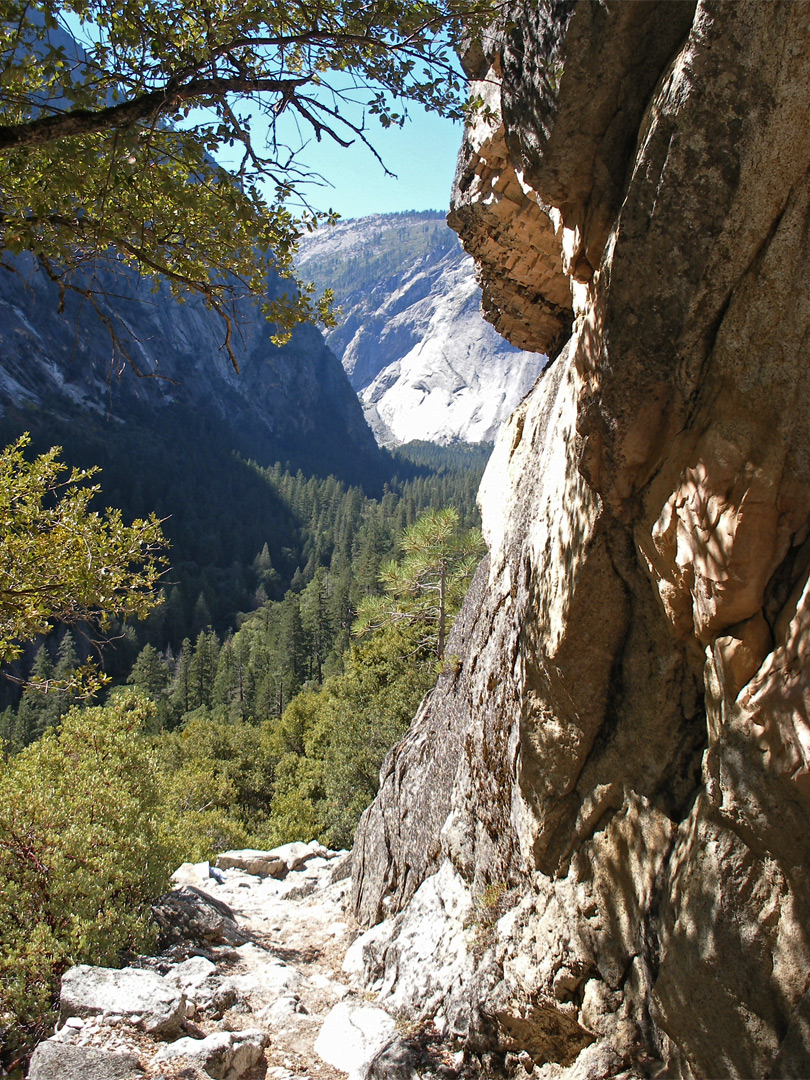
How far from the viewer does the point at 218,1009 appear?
697 cm

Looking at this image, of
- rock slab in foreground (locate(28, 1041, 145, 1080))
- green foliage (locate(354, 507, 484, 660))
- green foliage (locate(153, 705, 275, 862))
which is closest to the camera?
rock slab in foreground (locate(28, 1041, 145, 1080))

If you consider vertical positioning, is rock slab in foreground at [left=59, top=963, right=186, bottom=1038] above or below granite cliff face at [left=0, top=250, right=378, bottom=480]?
below

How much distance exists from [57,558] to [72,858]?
12.5ft

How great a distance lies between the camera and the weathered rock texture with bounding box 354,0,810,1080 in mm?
3398

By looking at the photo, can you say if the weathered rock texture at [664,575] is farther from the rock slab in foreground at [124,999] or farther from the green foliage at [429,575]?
the green foliage at [429,575]

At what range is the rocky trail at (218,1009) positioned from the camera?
18.6 ft

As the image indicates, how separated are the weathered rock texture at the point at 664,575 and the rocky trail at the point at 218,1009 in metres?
1.52

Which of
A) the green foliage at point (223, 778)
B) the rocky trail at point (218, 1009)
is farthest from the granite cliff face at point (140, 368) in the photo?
the rocky trail at point (218, 1009)

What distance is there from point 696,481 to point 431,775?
7175 mm

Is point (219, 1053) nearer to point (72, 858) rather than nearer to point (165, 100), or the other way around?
point (72, 858)

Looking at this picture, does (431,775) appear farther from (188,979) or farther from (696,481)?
(696,481)

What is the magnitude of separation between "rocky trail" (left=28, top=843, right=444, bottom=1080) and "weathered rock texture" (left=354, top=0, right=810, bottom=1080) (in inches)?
59.7

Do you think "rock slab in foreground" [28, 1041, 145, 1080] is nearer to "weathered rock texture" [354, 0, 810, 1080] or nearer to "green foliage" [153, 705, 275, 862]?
"weathered rock texture" [354, 0, 810, 1080]

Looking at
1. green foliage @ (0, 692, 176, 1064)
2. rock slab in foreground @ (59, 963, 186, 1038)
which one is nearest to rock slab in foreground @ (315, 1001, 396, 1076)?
rock slab in foreground @ (59, 963, 186, 1038)
